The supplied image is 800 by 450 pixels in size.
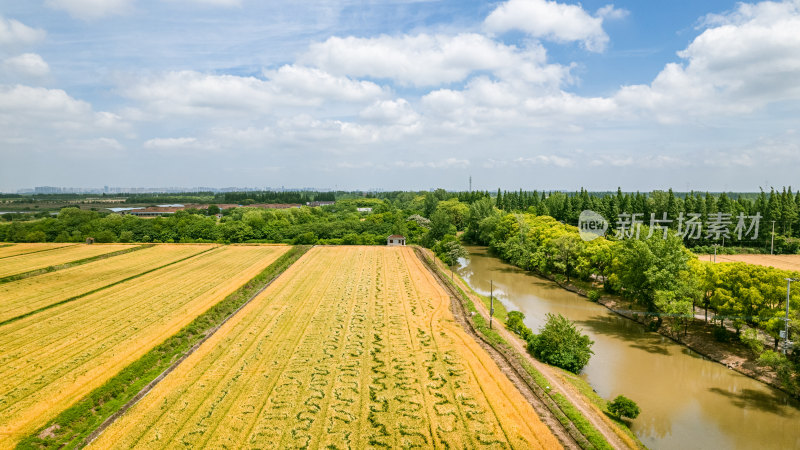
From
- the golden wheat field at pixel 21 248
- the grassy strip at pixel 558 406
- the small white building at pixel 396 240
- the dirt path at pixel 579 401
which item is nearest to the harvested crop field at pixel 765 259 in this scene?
the dirt path at pixel 579 401

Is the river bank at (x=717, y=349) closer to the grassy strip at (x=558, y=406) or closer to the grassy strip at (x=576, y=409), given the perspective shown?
the grassy strip at (x=576, y=409)

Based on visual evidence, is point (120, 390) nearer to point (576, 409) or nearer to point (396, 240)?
point (576, 409)

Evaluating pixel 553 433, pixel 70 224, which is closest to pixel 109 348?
pixel 553 433

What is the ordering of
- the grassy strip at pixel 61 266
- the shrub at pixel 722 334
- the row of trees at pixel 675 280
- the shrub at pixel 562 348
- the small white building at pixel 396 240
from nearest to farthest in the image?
the shrub at pixel 562 348 → the row of trees at pixel 675 280 → the shrub at pixel 722 334 → the grassy strip at pixel 61 266 → the small white building at pixel 396 240

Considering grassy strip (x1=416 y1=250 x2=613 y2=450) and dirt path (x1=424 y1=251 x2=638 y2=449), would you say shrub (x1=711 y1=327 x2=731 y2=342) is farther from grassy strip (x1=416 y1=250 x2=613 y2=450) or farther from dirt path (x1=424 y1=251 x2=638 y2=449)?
grassy strip (x1=416 y1=250 x2=613 y2=450)

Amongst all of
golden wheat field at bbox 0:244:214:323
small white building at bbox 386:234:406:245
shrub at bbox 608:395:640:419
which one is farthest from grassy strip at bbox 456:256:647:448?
small white building at bbox 386:234:406:245

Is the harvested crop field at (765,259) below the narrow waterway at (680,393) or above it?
above

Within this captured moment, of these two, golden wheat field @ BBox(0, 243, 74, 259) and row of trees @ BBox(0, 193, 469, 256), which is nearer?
golden wheat field @ BBox(0, 243, 74, 259)
